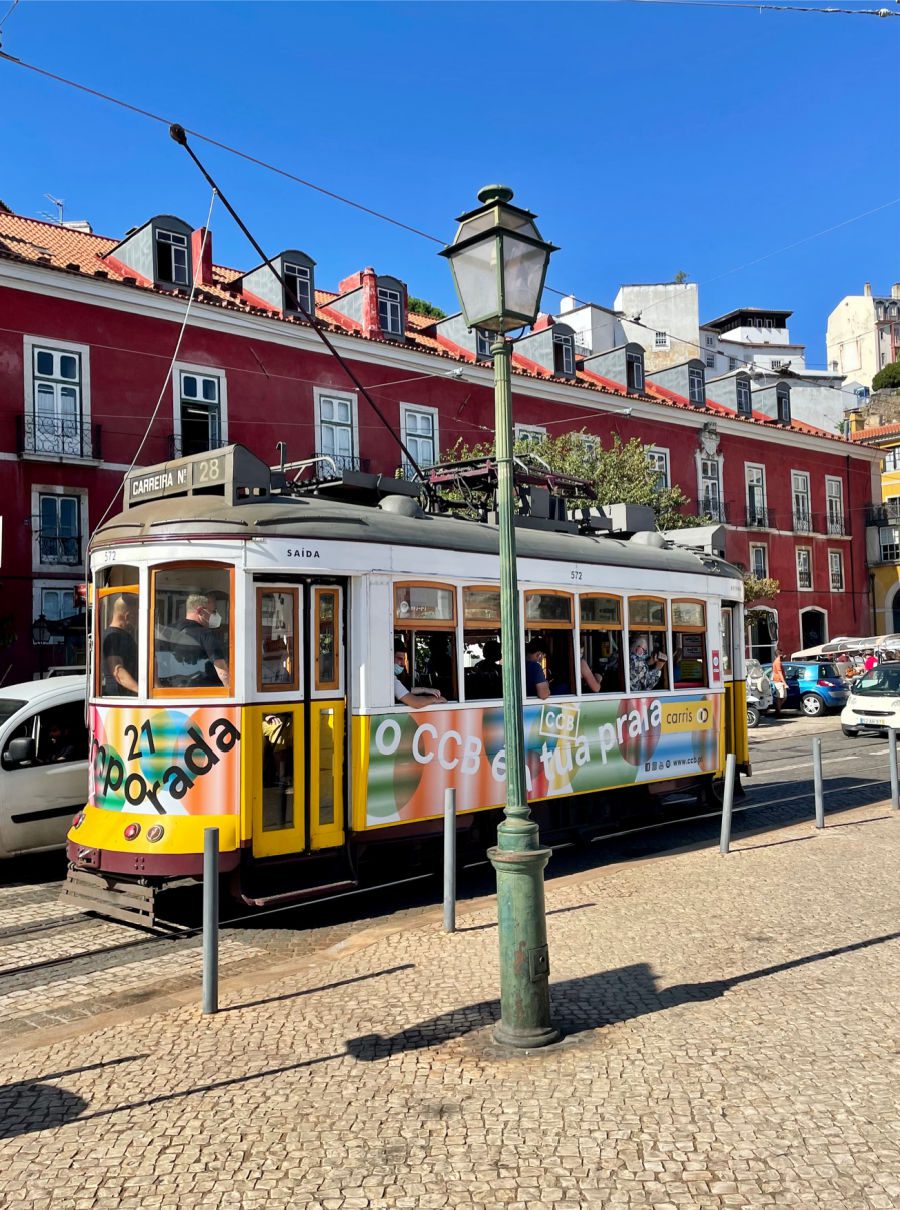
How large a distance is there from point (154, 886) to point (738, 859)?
16.9 ft

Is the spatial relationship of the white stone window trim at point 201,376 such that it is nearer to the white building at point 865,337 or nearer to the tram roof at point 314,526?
the tram roof at point 314,526

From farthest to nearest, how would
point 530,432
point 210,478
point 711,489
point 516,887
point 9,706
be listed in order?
point 711,489 → point 530,432 → point 9,706 → point 210,478 → point 516,887

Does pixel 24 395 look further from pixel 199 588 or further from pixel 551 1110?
pixel 551 1110

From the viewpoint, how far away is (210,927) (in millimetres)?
5715

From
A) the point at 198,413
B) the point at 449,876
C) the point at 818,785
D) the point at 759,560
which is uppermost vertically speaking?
the point at 198,413

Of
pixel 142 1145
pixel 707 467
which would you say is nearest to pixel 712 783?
pixel 142 1145

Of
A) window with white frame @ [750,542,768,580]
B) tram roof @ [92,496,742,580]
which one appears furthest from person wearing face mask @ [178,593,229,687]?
window with white frame @ [750,542,768,580]

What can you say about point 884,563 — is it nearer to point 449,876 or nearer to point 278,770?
point 449,876

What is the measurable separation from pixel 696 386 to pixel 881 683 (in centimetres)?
1899

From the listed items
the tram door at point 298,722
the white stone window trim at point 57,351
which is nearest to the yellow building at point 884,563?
the white stone window trim at point 57,351

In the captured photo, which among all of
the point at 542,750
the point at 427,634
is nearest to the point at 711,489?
the point at 542,750

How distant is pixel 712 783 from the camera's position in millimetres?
12094

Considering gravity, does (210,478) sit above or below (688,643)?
above

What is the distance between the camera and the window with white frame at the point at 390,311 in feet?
92.1
